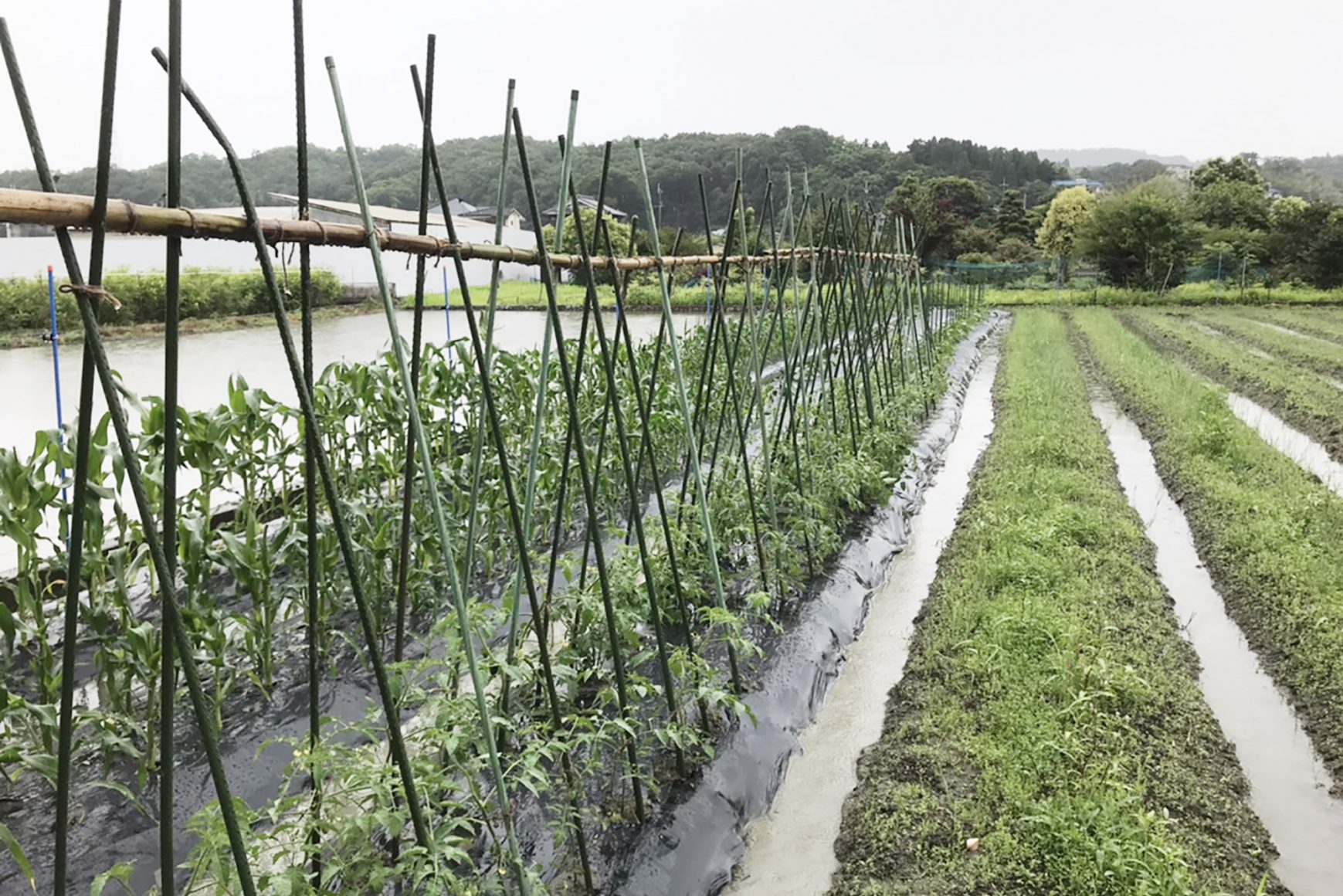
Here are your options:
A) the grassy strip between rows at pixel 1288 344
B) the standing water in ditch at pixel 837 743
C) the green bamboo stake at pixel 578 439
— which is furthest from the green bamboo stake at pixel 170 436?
the grassy strip between rows at pixel 1288 344

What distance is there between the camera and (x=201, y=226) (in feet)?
6.21

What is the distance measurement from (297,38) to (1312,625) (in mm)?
5936

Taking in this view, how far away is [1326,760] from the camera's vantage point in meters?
4.38

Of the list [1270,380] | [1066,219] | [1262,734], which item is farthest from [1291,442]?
[1066,219]

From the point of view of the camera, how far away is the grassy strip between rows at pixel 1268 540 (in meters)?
4.99

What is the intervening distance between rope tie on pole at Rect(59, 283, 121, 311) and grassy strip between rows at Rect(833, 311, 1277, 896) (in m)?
3.02

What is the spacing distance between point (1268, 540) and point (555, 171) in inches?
402

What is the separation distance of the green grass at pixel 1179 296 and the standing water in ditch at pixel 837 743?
93.3ft

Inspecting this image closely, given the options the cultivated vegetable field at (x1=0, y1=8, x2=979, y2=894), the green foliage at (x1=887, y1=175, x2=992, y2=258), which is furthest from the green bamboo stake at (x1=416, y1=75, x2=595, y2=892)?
the green foliage at (x1=887, y1=175, x2=992, y2=258)

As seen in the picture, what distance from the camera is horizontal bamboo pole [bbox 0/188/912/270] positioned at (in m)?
1.57

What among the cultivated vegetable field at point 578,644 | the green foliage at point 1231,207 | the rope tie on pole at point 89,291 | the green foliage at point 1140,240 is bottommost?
the cultivated vegetable field at point 578,644

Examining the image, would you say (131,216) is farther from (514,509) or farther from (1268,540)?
(1268,540)

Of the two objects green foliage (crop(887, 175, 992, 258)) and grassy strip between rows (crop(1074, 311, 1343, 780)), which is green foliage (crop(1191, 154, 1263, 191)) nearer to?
green foliage (crop(887, 175, 992, 258))

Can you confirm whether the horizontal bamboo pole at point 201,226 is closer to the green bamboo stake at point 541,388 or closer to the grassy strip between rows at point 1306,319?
the green bamboo stake at point 541,388
